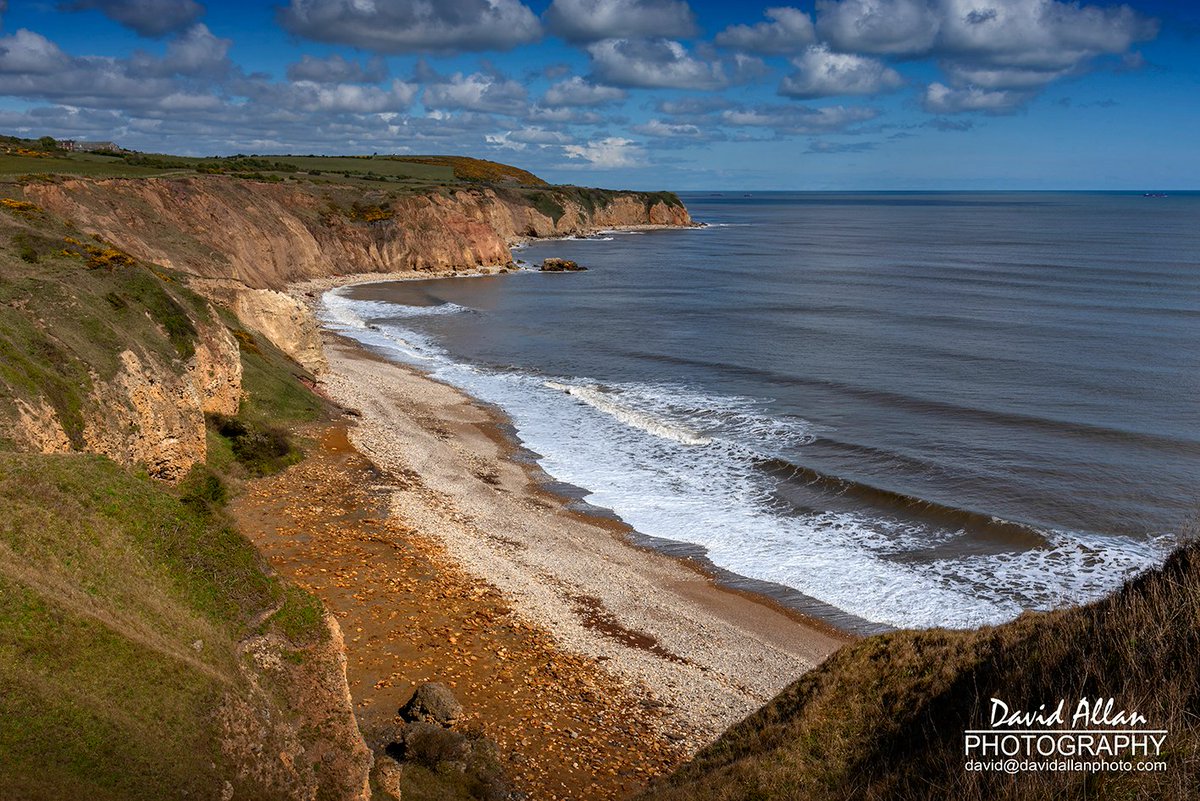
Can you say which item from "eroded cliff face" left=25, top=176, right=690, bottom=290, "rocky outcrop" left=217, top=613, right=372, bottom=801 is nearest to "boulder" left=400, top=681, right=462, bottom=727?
"rocky outcrop" left=217, top=613, right=372, bottom=801

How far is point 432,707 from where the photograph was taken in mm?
13578

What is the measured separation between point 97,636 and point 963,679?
9.40 metres

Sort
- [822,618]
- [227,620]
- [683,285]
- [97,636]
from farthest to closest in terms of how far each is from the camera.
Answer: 1. [683,285]
2. [822,618]
3. [227,620]
4. [97,636]

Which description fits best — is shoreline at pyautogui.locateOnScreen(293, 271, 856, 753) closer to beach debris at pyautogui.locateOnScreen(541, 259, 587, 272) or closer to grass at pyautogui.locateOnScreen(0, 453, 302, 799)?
grass at pyautogui.locateOnScreen(0, 453, 302, 799)

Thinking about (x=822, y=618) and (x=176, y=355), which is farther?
(x=176, y=355)

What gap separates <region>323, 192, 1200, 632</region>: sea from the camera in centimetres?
2191

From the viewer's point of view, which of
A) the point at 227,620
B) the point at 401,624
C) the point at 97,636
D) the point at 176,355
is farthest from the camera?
the point at 176,355

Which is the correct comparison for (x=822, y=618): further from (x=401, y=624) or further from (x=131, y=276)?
(x=131, y=276)

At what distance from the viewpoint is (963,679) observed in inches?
367

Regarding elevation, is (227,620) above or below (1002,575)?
above

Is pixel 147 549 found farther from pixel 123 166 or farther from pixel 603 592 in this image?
pixel 123 166

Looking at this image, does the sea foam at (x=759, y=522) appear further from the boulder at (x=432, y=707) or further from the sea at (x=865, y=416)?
the boulder at (x=432, y=707)

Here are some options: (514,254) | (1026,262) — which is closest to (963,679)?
(1026,262)

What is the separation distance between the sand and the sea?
4.69ft
